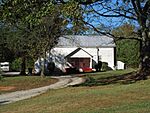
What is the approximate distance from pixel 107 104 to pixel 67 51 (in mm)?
59457

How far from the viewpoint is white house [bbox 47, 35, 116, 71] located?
7338cm

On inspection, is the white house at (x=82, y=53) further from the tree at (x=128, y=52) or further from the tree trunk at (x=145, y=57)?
the tree trunk at (x=145, y=57)

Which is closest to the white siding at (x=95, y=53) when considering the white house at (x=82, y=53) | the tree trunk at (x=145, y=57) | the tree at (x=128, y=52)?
the white house at (x=82, y=53)

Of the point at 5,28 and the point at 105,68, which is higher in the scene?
the point at 5,28

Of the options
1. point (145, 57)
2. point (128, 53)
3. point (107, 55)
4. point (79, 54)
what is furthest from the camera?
point (107, 55)

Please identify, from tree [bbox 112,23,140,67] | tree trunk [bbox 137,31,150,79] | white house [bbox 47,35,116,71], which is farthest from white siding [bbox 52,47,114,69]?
tree trunk [bbox 137,31,150,79]

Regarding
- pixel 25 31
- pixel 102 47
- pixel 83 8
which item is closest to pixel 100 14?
pixel 83 8

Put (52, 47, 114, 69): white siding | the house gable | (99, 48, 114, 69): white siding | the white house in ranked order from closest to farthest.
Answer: the white house → the house gable → (52, 47, 114, 69): white siding → (99, 48, 114, 69): white siding

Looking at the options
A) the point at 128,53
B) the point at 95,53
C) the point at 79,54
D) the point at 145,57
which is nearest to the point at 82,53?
the point at 79,54

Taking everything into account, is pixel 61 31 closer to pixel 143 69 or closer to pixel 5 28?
pixel 5 28

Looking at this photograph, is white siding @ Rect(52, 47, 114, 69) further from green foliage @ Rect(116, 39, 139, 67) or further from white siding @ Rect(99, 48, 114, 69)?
green foliage @ Rect(116, 39, 139, 67)

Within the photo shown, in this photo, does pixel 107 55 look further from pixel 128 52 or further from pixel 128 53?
pixel 128 52

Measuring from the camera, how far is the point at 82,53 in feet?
247

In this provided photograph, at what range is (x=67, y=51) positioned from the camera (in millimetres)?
75312
